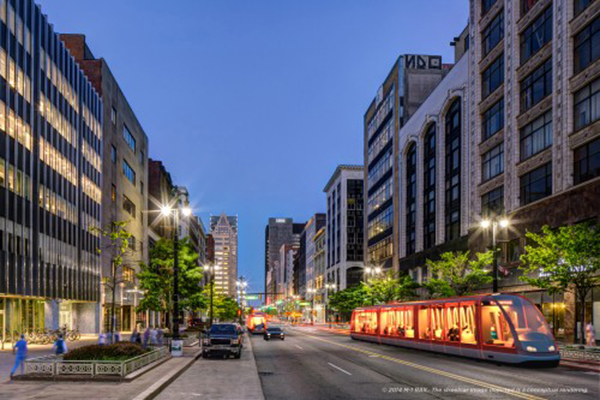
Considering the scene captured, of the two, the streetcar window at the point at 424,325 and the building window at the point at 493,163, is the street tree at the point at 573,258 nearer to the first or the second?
the streetcar window at the point at 424,325

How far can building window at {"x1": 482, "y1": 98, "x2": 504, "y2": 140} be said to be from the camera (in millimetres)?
55031

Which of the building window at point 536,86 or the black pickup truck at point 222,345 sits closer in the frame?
the black pickup truck at point 222,345

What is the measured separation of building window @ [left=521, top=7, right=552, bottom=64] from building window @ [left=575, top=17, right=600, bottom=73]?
424 centimetres

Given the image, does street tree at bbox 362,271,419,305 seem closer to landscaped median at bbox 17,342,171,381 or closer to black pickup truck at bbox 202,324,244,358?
black pickup truck at bbox 202,324,244,358

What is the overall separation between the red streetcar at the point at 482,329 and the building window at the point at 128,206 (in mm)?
49069

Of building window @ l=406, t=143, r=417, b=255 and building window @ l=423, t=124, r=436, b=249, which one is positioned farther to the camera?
building window @ l=406, t=143, r=417, b=255

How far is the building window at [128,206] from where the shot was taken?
269 feet

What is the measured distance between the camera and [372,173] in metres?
111

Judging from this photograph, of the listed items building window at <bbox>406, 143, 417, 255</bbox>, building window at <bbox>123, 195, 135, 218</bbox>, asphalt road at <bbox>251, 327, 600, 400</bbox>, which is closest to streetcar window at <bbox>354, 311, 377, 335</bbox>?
asphalt road at <bbox>251, 327, 600, 400</bbox>

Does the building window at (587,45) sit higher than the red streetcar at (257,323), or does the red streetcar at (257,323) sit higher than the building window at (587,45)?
the building window at (587,45)

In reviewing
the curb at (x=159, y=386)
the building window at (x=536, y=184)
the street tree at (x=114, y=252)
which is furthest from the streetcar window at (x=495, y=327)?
the building window at (x=536, y=184)

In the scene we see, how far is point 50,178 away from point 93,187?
13844 mm

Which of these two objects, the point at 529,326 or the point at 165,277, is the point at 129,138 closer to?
the point at 165,277

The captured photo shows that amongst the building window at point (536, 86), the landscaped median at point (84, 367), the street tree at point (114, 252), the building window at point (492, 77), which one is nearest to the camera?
the landscaped median at point (84, 367)
